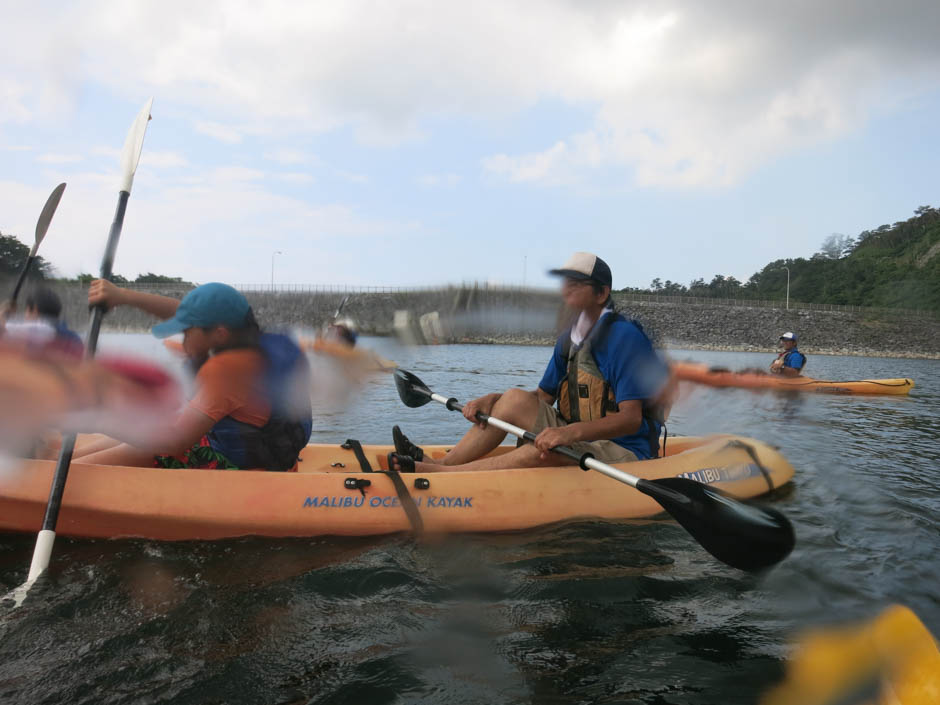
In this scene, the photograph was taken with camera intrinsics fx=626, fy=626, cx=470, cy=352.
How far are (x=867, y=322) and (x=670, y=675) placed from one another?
5928 centimetres

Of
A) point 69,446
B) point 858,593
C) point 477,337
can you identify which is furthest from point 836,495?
point 69,446

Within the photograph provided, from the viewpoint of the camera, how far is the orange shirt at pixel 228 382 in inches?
119

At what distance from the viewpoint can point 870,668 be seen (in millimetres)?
2189

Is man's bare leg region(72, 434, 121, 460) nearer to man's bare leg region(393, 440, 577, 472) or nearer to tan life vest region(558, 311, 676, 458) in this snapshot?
man's bare leg region(393, 440, 577, 472)

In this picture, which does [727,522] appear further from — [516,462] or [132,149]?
[132,149]

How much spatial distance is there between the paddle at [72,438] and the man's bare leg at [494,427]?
2229 mm

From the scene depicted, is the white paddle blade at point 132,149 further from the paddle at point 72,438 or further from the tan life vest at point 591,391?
the tan life vest at point 591,391

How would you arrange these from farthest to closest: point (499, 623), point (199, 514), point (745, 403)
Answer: point (745, 403)
point (199, 514)
point (499, 623)

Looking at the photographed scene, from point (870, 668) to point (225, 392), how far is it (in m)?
2.90

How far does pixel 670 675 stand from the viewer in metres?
2.40

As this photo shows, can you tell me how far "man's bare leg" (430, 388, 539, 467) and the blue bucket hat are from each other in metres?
1.84

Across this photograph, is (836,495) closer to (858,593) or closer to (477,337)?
(858,593)

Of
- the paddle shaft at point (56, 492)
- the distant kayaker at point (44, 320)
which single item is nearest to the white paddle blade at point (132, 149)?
the distant kayaker at point (44, 320)

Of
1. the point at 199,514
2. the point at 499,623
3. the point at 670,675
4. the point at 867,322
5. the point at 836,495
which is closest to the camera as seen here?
the point at 670,675
